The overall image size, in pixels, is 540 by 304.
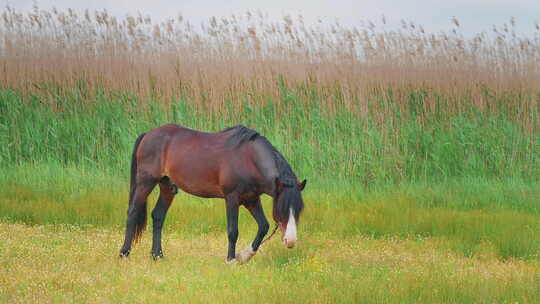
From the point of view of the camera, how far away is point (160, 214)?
6855 millimetres

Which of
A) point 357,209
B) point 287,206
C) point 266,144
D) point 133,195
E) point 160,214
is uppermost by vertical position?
point 266,144

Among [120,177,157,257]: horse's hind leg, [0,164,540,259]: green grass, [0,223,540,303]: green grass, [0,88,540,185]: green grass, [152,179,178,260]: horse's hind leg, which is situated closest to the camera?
[0,223,540,303]: green grass

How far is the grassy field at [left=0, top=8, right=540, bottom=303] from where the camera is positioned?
20.2 feet

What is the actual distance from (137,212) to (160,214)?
0.24 m

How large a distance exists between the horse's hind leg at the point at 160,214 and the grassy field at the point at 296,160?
197mm

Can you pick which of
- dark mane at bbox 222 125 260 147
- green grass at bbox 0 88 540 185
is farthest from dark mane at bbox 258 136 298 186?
green grass at bbox 0 88 540 185

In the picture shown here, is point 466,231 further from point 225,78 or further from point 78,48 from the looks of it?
point 78,48

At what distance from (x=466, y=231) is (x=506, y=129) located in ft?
18.0

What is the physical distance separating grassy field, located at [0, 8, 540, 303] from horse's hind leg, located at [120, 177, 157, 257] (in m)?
0.22

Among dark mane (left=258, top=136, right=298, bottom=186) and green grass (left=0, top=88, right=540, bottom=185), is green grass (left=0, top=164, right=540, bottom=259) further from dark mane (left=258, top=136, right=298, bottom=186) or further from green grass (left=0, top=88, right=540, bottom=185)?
dark mane (left=258, top=136, right=298, bottom=186)

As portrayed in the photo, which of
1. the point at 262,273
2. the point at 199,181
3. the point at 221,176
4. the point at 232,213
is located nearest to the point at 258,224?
the point at 232,213

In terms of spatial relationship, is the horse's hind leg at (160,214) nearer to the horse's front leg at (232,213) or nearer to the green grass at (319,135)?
the horse's front leg at (232,213)

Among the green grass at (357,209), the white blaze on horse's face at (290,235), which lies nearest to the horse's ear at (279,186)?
the white blaze on horse's face at (290,235)

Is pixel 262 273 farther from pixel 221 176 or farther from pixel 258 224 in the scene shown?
pixel 221 176
